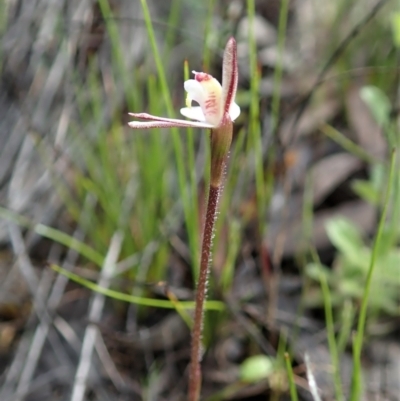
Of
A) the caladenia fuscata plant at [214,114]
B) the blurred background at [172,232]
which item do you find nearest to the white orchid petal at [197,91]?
the caladenia fuscata plant at [214,114]

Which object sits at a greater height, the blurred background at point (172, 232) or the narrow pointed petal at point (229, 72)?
the narrow pointed petal at point (229, 72)

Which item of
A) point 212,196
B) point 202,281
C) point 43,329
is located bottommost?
point 43,329

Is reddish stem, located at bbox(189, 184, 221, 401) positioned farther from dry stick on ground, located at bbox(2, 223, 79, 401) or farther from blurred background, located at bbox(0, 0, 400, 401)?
dry stick on ground, located at bbox(2, 223, 79, 401)

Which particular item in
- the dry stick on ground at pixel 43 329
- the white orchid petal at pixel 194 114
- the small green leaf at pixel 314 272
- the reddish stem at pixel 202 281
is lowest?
the dry stick on ground at pixel 43 329

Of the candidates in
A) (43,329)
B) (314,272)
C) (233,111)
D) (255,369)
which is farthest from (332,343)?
(43,329)

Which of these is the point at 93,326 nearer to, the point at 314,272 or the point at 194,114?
the point at 314,272

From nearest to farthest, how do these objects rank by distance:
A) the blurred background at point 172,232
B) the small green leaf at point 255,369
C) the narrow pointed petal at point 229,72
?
the narrow pointed petal at point 229,72
the small green leaf at point 255,369
the blurred background at point 172,232

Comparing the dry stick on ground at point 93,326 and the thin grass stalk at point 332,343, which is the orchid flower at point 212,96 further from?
the dry stick on ground at point 93,326

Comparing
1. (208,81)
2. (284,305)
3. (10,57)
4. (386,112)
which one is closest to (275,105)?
(386,112)
